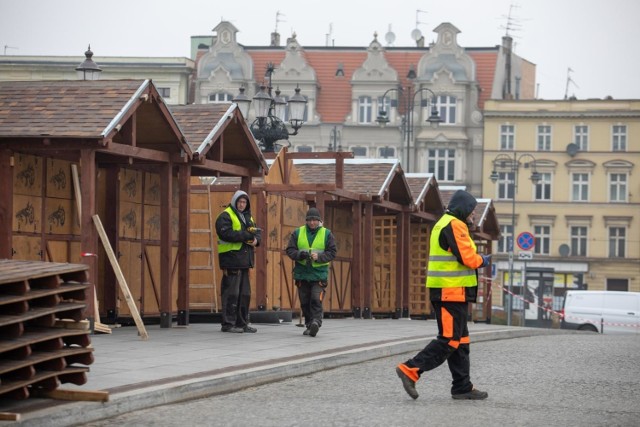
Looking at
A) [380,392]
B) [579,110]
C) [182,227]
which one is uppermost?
[579,110]

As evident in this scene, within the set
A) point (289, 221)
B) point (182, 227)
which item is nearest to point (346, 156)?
Answer: point (289, 221)

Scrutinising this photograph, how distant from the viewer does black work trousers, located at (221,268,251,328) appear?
63.2 ft

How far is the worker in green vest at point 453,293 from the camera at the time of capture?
12.4 m

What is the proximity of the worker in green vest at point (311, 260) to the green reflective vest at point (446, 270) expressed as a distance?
6.46 metres

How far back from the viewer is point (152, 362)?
1402cm

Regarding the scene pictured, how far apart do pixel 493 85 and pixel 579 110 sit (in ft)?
16.9

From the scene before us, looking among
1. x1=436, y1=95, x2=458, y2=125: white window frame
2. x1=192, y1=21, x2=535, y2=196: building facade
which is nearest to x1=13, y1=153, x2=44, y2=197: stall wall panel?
x1=192, y1=21, x2=535, y2=196: building facade

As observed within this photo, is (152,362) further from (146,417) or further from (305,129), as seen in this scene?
(305,129)

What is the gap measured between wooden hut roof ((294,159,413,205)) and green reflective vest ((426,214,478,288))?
608 inches

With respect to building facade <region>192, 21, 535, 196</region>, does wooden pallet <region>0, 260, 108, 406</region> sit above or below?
below

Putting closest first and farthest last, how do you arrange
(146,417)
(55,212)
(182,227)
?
1. (146,417)
2. (55,212)
3. (182,227)

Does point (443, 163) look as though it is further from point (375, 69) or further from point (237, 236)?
point (237, 236)

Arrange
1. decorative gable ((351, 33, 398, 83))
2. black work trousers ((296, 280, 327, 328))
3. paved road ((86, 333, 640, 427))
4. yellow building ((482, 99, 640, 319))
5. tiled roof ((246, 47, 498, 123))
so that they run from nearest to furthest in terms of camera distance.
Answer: paved road ((86, 333, 640, 427))
black work trousers ((296, 280, 327, 328))
yellow building ((482, 99, 640, 319))
decorative gable ((351, 33, 398, 83))
tiled roof ((246, 47, 498, 123))

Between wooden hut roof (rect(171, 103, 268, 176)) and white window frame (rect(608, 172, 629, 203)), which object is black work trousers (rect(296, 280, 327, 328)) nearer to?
wooden hut roof (rect(171, 103, 268, 176))
